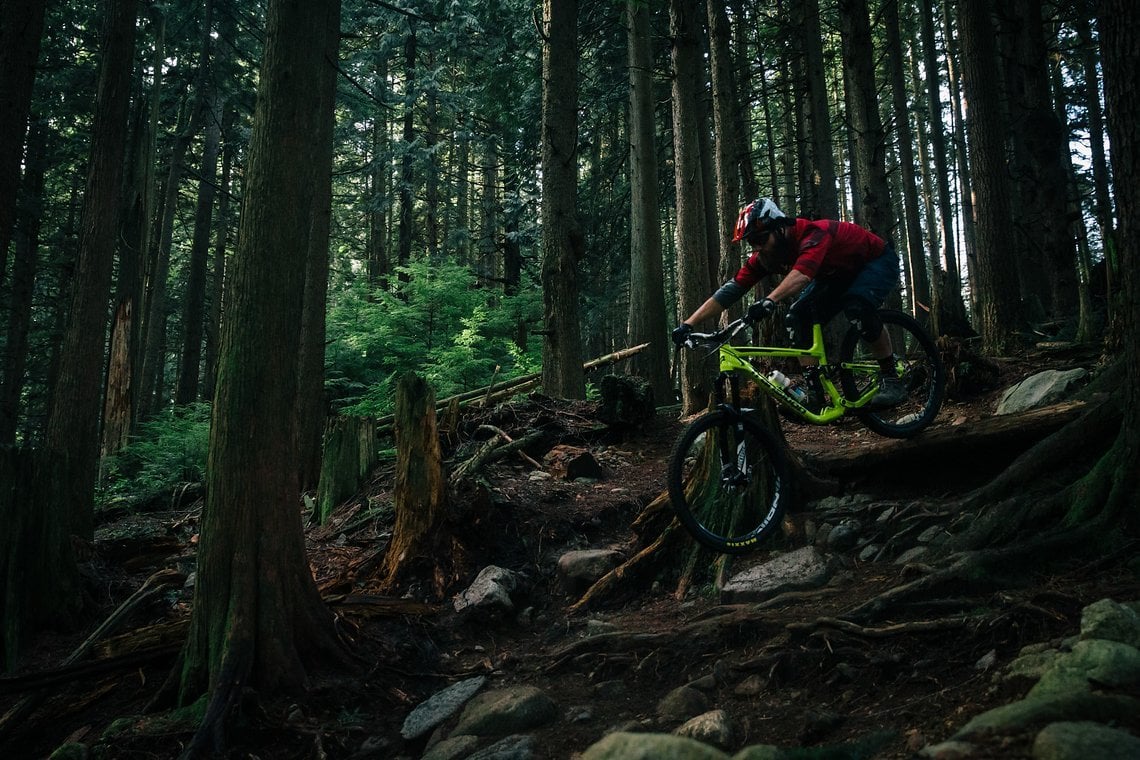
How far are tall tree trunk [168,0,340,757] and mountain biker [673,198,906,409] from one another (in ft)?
9.30

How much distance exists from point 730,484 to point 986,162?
25.3ft

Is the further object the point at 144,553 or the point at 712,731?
the point at 144,553

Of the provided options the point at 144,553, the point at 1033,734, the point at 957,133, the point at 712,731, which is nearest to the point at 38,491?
the point at 144,553

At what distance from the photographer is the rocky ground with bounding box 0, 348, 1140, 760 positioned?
8.75 ft

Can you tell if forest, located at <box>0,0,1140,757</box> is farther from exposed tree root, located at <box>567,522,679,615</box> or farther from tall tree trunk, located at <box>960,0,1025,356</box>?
exposed tree root, located at <box>567,522,679,615</box>

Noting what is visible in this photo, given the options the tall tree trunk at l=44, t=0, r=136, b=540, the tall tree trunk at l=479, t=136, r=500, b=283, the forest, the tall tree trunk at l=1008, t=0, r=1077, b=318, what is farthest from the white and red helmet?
the tall tree trunk at l=479, t=136, r=500, b=283

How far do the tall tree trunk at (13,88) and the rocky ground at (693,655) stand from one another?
4.54m

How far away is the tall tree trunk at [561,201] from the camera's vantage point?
1033cm

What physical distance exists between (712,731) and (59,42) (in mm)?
19910

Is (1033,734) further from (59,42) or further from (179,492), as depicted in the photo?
(59,42)

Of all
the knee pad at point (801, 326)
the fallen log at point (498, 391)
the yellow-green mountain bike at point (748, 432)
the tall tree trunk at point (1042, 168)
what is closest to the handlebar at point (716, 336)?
the yellow-green mountain bike at point (748, 432)

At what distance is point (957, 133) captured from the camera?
2616cm

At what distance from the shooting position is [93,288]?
28.1 ft

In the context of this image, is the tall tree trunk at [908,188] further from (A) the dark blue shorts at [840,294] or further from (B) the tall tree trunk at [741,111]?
(A) the dark blue shorts at [840,294]
